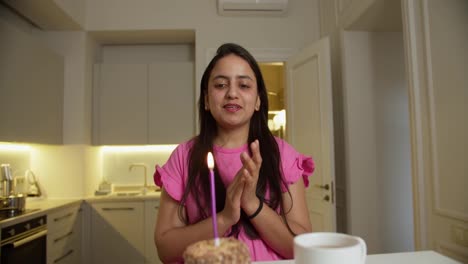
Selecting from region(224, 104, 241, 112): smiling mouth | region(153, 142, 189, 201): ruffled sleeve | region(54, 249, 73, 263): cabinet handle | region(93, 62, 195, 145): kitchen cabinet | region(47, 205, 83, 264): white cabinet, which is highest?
region(93, 62, 195, 145): kitchen cabinet

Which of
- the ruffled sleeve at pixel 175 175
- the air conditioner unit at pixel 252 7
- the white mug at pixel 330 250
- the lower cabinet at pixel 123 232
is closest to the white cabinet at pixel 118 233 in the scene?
the lower cabinet at pixel 123 232

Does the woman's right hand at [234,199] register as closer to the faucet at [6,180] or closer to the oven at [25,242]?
the oven at [25,242]

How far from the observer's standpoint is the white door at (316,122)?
8.10ft

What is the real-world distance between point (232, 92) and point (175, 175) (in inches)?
12.2

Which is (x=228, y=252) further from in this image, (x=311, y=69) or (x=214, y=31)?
(x=214, y=31)

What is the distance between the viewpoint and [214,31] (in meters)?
3.36

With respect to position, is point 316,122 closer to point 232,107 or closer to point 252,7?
point 252,7

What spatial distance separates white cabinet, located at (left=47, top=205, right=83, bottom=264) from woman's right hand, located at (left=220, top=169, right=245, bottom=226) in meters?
2.31

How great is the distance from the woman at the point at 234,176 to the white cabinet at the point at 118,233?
2418 mm

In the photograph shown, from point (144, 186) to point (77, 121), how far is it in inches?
40.5

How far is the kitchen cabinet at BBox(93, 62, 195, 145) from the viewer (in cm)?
356

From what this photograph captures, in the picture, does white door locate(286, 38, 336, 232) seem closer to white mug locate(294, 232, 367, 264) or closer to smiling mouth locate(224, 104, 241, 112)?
smiling mouth locate(224, 104, 241, 112)

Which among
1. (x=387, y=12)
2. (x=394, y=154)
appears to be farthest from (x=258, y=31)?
(x=394, y=154)

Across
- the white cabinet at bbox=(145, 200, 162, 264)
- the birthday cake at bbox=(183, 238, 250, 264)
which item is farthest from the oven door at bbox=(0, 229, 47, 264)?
the birthday cake at bbox=(183, 238, 250, 264)
